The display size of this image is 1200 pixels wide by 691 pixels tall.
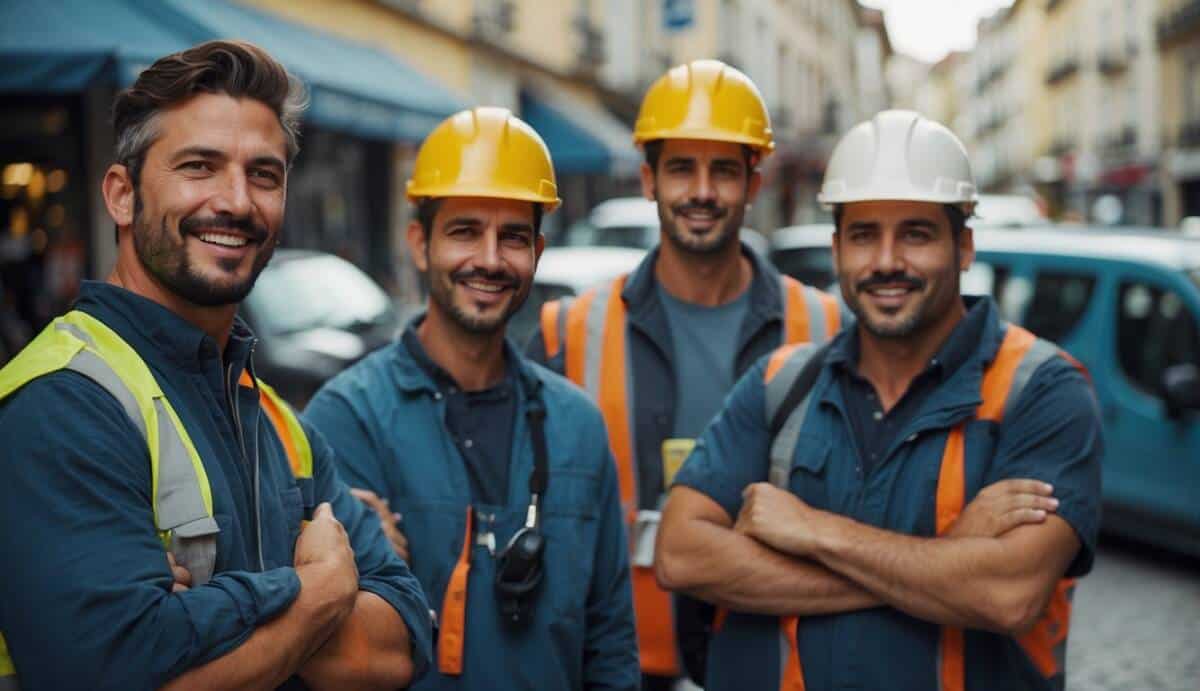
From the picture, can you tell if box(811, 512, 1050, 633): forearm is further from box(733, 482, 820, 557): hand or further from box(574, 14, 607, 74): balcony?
box(574, 14, 607, 74): balcony

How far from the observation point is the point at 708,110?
367cm

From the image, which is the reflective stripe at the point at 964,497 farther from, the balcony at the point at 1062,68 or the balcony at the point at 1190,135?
the balcony at the point at 1062,68

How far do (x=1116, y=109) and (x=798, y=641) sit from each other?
153 ft

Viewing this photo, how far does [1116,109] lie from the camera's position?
147 ft

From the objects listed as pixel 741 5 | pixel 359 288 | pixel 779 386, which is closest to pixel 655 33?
pixel 741 5

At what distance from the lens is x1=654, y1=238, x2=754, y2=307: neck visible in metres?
3.69

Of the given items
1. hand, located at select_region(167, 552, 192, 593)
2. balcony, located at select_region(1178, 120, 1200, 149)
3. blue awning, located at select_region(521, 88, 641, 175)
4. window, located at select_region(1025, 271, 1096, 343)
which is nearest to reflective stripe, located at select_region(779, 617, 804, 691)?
hand, located at select_region(167, 552, 192, 593)

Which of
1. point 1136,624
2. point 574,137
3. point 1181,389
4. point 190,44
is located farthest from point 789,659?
point 574,137

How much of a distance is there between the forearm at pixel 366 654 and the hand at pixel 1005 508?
115 centimetres

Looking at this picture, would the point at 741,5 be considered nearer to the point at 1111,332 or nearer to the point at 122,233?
the point at 1111,332

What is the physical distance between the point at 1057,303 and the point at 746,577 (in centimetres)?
557

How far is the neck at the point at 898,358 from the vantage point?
9.30 ft

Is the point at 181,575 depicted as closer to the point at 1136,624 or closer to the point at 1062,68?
the point at 1136,624

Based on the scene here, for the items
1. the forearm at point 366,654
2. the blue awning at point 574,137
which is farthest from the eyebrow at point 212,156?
the blue awning at point 574,137
